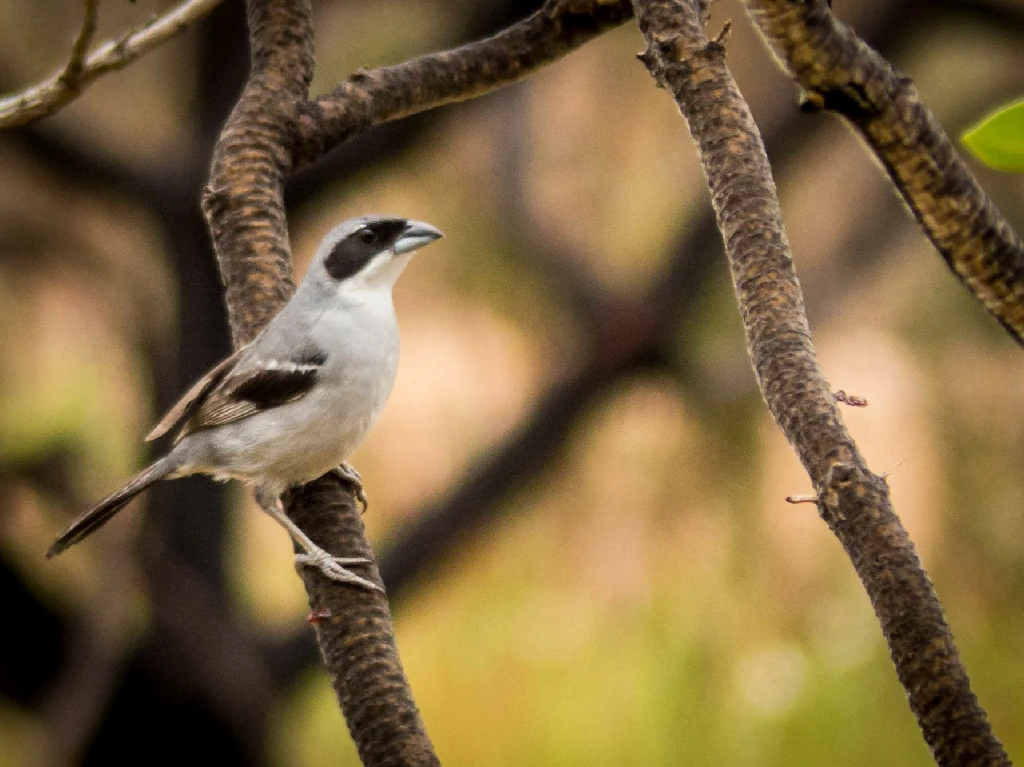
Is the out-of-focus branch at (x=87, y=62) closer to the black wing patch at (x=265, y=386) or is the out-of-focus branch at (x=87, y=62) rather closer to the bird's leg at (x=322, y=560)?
the black wing patch at (x=265, y=386)

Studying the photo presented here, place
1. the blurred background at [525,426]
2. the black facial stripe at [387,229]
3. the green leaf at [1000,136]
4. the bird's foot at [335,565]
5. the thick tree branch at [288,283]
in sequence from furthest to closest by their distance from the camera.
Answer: the blurred background at [525,426] → the black facial stripe at [387,229] → the bird's foot at [335,565] → the thick tree branch at [288,283] → the green leaf at [1000,136]

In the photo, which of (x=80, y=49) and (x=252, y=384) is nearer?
(x=80, y=49)

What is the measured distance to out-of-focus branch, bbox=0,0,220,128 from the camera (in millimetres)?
1032

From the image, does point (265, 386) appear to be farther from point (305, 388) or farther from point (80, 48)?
point (80, 48)

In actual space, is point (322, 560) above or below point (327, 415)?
below

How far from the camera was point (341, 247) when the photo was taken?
1.35 meters

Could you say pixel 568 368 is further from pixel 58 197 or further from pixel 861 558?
pixel 861 558

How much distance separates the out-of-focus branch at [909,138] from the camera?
→ 0.92 meters

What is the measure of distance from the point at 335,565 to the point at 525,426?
A: 1.61 m

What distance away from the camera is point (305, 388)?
1.28 meters

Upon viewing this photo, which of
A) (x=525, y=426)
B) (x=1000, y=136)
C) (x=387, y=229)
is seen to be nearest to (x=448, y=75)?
(x=387, y=229)

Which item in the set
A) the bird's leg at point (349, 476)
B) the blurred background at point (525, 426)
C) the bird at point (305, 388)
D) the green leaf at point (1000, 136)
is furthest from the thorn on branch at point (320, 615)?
the blurred background at point (525, 426)

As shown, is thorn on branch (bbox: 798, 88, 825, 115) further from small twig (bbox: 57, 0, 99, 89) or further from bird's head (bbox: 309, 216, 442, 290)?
small twig (bbox: 57, 0, 99, 89)

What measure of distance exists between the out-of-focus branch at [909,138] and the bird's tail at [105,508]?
2.78ft
